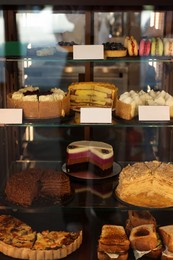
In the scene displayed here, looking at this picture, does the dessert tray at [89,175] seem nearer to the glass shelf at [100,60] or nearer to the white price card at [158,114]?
the white price card at [158,114]

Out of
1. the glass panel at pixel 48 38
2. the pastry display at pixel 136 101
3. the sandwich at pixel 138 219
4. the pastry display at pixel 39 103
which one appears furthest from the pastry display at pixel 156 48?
the sandwich at pixel 138 219

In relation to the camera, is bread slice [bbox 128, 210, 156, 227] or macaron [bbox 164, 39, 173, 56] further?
bread slice [bbox 128, 210, 156, 227]

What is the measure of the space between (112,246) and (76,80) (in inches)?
26.9

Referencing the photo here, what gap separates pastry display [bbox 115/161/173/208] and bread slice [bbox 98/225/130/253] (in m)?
0.17

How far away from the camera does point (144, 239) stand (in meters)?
1.68

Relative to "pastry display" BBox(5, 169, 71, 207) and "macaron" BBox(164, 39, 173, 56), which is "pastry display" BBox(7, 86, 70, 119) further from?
"macaron" BBox(164, 39, 173, 56)

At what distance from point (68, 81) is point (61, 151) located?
14.2 inches

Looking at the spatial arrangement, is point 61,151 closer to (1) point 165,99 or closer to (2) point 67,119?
(2) point 67,119

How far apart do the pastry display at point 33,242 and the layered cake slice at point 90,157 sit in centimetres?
28

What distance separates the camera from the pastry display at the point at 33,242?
63.7 inches

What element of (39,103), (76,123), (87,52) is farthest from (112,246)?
(87,52)

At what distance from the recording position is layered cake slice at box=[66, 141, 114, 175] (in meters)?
1.78

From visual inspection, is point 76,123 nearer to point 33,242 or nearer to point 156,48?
point 156,48

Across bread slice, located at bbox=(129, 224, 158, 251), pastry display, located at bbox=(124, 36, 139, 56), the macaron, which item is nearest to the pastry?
the macaron
